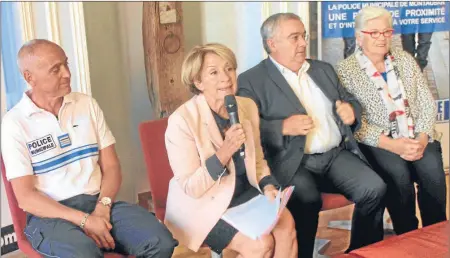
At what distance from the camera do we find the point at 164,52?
3.03m

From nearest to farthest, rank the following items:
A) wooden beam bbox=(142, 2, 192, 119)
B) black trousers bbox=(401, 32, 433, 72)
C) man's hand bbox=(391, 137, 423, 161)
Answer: man's hand bbox=(391, 137, 423, 161)
wooden beam bbox=(142, 2, 192, 119)
black trousers bbox=(401, 32, 433, 72)

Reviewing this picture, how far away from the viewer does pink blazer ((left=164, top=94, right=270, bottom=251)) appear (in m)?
2.03

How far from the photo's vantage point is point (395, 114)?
2641 mm

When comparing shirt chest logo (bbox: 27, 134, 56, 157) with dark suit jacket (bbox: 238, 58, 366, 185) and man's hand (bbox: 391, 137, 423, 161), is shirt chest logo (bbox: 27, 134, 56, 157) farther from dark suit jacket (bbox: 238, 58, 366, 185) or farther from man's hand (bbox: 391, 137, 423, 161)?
man's hand (bbox: 391, 137, 423, 161)

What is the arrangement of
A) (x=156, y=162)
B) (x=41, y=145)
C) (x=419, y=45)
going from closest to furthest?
(x=41, y=145), (x=156, y=162), (x=419, y=45)

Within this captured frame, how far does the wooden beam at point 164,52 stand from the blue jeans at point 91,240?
1.12 metres

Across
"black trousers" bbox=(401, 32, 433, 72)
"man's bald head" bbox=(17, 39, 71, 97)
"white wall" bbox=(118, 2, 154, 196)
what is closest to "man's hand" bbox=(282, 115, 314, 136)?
"man's bald head" bbox=(17, 39, 71, 97)

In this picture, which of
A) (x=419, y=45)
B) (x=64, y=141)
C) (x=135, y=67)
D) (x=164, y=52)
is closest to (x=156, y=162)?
(x=64, y=141)

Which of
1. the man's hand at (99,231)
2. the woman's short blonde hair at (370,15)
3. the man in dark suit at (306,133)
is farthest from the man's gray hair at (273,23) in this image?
the man's hand at (99,231)

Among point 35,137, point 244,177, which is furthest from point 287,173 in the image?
point 35,137

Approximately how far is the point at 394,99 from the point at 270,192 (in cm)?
91

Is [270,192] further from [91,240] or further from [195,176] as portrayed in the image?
[91,240]

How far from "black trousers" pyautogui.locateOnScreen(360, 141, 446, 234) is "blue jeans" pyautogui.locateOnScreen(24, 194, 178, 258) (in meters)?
1.16

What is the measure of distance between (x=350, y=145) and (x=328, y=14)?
3.89ft
